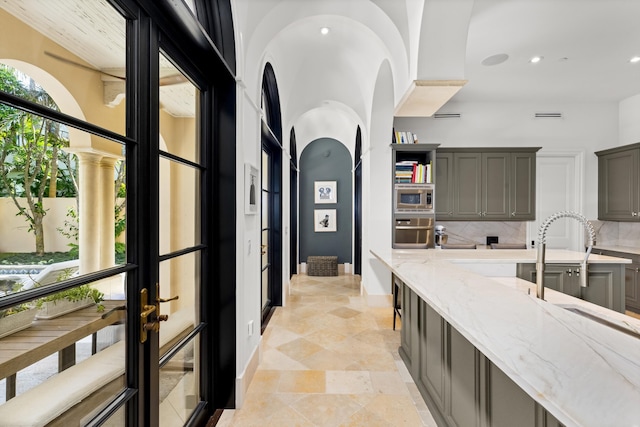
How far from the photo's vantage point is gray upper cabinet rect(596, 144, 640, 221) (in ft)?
13.1

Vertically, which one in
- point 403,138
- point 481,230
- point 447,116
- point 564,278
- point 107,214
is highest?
point 447,116

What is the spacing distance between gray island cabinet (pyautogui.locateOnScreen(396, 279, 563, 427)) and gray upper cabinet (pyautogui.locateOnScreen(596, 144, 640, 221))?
164 inches

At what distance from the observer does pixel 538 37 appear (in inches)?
118

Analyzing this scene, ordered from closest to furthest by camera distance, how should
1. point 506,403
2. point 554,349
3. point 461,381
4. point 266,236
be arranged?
1. point 554,349
2. point 506,403
3. point 461,381
4. point 266,236

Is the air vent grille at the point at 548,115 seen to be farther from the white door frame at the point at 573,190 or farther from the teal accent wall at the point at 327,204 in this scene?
the teal accent wall at the point at 327,204

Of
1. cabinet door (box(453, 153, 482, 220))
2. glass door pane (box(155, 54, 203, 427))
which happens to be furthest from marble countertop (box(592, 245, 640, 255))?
glass door pane (box(155, 54, 203, 427))

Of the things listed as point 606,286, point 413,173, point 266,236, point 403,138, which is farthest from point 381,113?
point 606,286

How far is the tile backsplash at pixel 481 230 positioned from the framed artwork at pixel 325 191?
106 inches

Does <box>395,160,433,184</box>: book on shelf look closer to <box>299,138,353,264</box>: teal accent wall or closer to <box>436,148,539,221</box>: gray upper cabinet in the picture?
<box>436,148,539,221</box>: gray upper cabinet

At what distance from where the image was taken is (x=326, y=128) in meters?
6.12

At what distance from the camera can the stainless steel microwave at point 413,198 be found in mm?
3984

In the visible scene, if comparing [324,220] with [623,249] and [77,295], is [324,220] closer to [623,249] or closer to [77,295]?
[623,249]

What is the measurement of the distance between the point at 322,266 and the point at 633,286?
182 inches

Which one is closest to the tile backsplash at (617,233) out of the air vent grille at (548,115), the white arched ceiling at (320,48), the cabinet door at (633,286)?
the cabinet door at (633,286)
